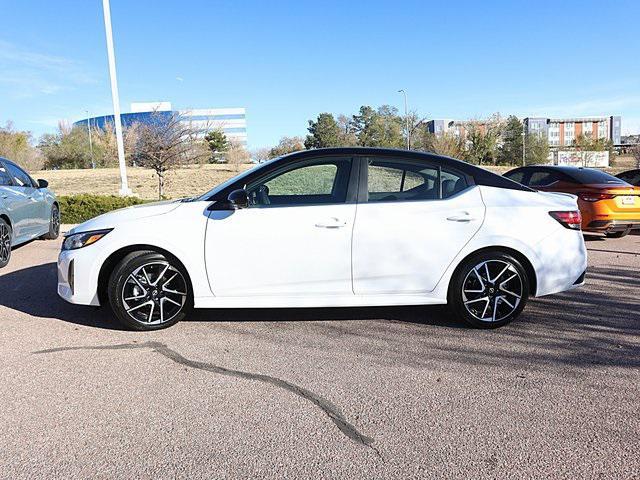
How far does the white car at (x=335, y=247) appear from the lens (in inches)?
167

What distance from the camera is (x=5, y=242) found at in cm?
745

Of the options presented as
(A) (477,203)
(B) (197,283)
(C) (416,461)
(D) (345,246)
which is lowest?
(C) (416,461)

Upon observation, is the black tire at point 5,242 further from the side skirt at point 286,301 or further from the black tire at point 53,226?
the side skirt at point 286,301

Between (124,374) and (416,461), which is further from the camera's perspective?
(124,374)

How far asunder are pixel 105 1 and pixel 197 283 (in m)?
17.5

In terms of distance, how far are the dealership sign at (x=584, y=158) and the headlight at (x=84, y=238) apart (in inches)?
2455

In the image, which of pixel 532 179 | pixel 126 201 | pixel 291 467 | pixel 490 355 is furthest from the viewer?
pixel 126 201

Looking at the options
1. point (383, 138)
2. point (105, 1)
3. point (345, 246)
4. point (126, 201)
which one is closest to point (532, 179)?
point (345, 246)

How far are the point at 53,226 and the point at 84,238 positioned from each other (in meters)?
6.44

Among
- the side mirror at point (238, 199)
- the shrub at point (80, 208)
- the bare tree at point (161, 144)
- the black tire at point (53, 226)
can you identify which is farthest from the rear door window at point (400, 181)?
the bare tree at point (161, 144)

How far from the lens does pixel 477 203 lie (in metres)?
4.39

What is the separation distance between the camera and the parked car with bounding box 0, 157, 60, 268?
7.56 meters

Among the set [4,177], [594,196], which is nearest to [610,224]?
[594,196]

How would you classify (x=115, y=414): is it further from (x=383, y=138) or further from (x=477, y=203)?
(x=383, y=138)
